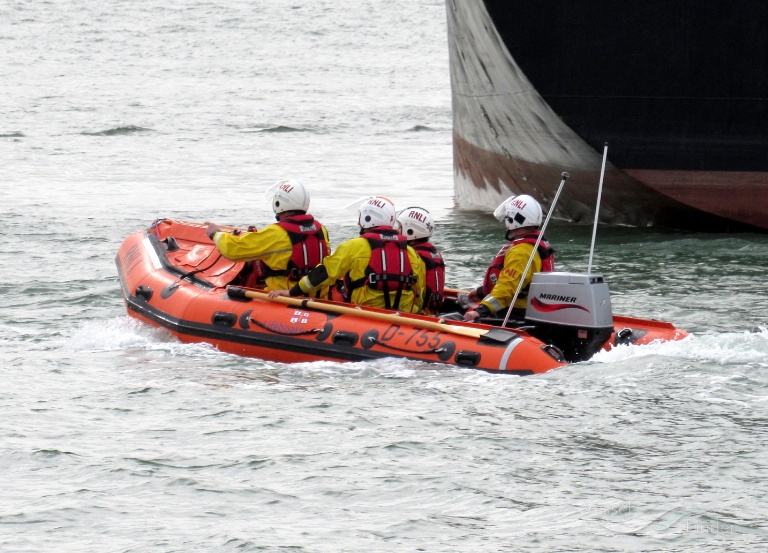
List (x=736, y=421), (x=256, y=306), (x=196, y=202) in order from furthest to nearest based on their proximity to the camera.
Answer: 1. (x=196, y=202)
2. (x=256, y=306)
3. (x=736, y=421)

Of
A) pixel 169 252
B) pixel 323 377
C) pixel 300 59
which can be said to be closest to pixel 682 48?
pixel 169 252

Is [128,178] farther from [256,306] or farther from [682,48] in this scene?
[256,306]

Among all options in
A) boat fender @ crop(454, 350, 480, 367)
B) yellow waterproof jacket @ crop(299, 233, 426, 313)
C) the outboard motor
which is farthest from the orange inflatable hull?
the outboard motor

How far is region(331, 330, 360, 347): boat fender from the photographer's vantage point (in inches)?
312

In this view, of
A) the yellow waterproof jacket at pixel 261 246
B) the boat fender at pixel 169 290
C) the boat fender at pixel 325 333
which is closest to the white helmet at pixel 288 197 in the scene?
the yellow waterproof jacket at pixel 261 246

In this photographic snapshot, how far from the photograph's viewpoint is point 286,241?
8.52 meters

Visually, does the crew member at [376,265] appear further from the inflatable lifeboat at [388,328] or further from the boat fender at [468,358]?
the boat fender at [468,358]

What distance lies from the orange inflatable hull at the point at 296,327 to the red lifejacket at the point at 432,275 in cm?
55

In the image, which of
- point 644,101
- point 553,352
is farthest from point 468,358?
point 644,101

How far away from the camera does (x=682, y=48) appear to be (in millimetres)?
13758

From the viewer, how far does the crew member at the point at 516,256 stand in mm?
7996

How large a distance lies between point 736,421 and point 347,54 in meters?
38.6

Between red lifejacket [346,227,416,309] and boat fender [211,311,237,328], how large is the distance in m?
0.96

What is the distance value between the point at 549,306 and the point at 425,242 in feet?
3.69
